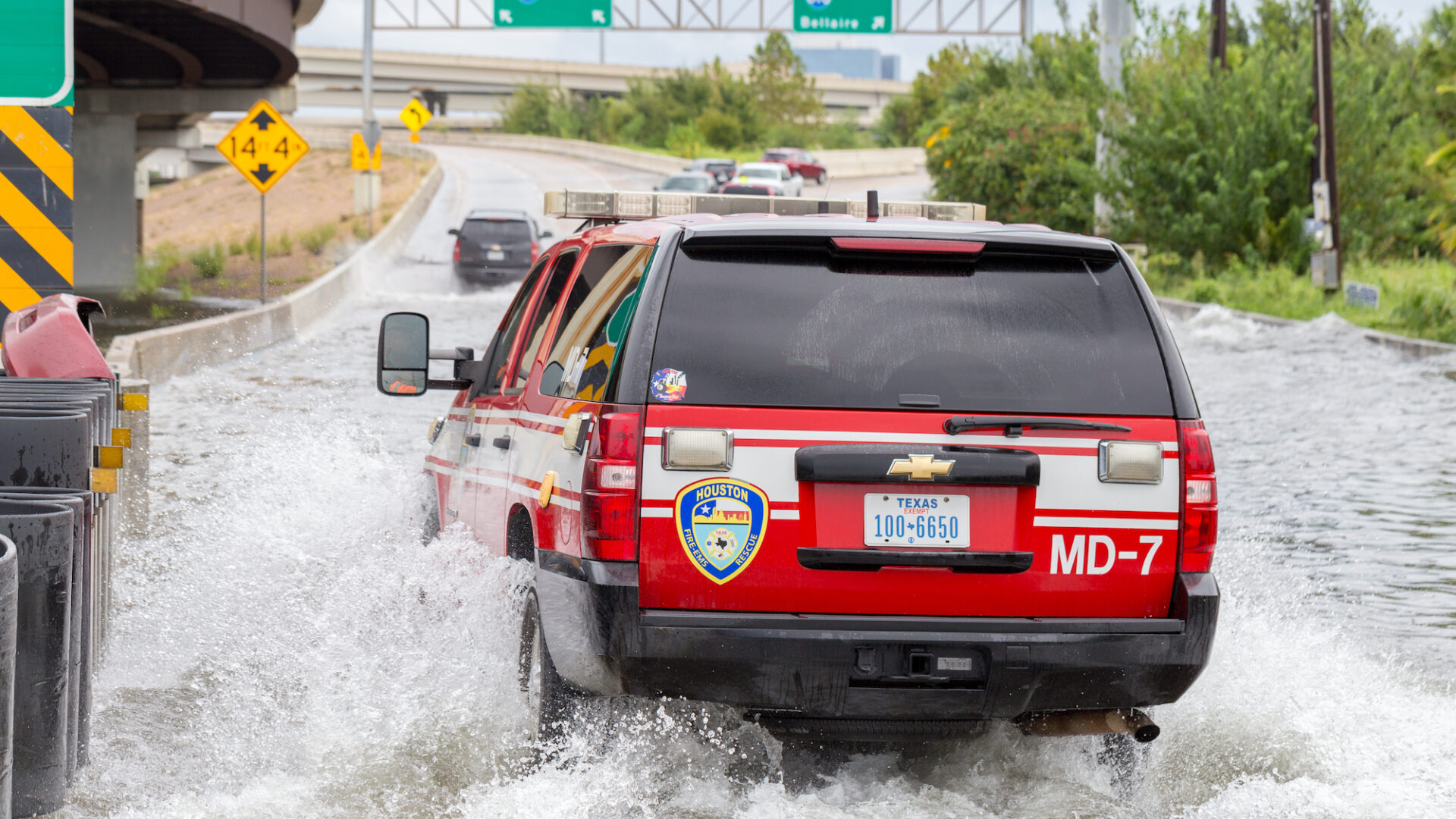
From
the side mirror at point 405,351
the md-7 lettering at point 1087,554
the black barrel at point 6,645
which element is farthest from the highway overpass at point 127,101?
the black barrel at point 6,645

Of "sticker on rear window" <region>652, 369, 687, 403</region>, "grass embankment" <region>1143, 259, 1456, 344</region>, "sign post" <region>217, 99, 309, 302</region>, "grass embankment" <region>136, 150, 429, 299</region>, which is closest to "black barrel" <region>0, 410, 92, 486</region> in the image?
"sticker on rear window" <region>652, 369, 687, 403</region>

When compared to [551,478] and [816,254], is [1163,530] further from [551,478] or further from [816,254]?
[551,478]

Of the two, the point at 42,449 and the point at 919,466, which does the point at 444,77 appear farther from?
the point at 919,466

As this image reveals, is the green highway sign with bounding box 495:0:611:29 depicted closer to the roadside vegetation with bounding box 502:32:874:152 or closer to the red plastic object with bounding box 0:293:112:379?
the red plastic object with bounding box 0:293:112:379

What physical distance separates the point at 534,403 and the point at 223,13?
1805 centimetres

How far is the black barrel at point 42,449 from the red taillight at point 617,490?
166 cm

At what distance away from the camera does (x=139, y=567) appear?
8.68 m

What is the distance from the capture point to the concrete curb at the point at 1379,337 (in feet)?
70.8

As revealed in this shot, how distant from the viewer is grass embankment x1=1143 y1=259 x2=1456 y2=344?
23766 millimetres

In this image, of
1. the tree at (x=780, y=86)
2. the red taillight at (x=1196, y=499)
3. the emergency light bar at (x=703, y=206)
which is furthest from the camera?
the tree at (x=780, y=86)

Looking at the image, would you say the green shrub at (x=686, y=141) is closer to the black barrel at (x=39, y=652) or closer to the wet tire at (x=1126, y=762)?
the wet tire at (x=1126, y=762)

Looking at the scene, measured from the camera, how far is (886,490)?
15.3 feet

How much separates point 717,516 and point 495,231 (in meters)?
31.4

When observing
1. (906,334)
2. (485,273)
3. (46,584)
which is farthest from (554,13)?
(46,584)
